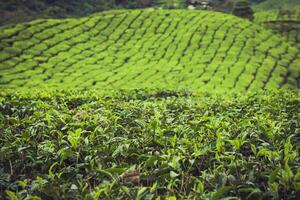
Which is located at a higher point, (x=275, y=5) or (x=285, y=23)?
(x=275, y=5)

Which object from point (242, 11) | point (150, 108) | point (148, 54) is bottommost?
point (148, 54)

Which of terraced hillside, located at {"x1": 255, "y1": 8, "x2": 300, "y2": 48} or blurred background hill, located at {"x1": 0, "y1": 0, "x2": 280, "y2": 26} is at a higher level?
blurred background hill, located at {"x1": 0, "y1": 0, "x2": 280, "y2": 26}

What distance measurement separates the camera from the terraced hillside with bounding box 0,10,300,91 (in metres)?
39.7

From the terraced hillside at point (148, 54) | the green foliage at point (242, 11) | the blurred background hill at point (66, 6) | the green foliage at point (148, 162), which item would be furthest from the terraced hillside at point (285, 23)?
the green foliage at point (148, 162)

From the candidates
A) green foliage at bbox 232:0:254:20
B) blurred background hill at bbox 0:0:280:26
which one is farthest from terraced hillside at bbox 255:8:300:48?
blurred background hill at bbox 0:0:280:26

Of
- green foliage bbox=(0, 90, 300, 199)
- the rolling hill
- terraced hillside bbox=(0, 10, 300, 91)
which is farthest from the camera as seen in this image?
the rolling hill

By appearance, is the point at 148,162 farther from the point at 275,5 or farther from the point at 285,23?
the point at 275,5

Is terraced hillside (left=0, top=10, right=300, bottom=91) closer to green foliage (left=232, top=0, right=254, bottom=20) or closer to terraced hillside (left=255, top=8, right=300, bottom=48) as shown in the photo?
green foliage (left=232, top=0, right=254, bottom=20)

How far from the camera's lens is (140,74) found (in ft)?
141

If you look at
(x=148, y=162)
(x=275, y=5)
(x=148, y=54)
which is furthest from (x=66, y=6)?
(x=148, y=162)

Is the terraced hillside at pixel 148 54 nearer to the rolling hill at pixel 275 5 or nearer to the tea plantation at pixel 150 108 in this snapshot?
the tea plantation at pixel 150 108

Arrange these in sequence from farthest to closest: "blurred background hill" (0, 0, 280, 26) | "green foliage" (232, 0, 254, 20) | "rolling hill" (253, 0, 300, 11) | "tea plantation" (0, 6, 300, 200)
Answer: "rolling hill" (253, 0, 300, 11)
"blurred background hill" (0, 0, 280, 26)
"green foliage" (232, 0, 254, 20)
"tea plantation" (0, 6, 300, 200)

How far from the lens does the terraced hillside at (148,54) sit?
39.7 m

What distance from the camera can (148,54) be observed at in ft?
166
